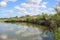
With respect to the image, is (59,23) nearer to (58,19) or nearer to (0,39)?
(58,19)

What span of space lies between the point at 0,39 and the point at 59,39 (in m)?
10.9

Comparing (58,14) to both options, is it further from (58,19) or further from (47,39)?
(47,39)

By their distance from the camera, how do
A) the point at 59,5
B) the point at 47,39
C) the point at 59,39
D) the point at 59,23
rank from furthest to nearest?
the point at 59,23, the point at 59,5, the point at 47,39, the point at 59,39

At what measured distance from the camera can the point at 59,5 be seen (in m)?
28.7

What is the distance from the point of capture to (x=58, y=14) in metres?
32.3

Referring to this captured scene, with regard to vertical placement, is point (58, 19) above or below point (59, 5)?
below

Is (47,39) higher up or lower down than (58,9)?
lower down

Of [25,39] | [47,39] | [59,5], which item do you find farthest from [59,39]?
[59,5]

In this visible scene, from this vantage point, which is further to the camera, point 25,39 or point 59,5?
point 59,5

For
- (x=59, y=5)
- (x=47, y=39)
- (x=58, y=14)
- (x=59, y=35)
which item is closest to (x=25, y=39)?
(x=47, y=39)

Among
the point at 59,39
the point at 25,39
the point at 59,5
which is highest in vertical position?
the point at 59,5

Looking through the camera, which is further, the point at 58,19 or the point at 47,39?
the point at 58,19

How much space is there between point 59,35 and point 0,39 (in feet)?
34.6

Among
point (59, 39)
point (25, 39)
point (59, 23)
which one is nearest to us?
point (59, 39)
